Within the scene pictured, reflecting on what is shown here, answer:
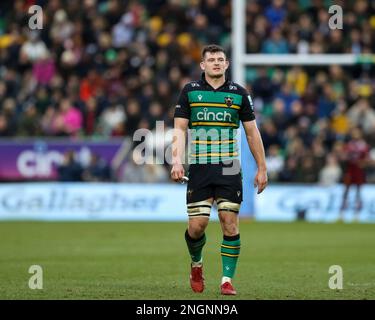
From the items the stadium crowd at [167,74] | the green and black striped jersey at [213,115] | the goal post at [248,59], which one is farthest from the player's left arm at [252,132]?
the stadium crowd at [167,74]

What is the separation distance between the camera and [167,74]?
29.0 metres

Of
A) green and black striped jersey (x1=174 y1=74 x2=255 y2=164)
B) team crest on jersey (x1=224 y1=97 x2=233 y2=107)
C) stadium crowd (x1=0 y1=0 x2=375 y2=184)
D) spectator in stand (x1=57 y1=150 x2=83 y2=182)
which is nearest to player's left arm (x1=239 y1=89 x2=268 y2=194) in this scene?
green and black striped jersey (x1=174 y1=74 x2=255 y2=164)

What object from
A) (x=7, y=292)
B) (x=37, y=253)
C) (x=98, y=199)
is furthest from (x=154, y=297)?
(x=98, y=199)

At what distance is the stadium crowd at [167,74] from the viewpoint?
2734 cm

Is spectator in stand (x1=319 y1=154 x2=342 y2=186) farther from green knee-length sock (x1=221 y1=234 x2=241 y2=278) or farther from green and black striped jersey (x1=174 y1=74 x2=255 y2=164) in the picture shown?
green knee-length sock (x1=221 y1=234 x2=241 y2=278)

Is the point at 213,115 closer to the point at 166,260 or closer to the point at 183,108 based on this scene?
the point at 183,108

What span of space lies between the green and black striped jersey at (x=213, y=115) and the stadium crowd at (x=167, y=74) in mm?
15646

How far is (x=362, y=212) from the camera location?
25.9 meters

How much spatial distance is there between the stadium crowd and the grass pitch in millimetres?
3635

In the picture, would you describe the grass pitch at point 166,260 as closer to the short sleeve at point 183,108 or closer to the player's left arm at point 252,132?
the player's left arm at point 252,132

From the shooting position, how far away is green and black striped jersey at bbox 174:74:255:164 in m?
11.0

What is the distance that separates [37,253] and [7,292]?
558 cm
